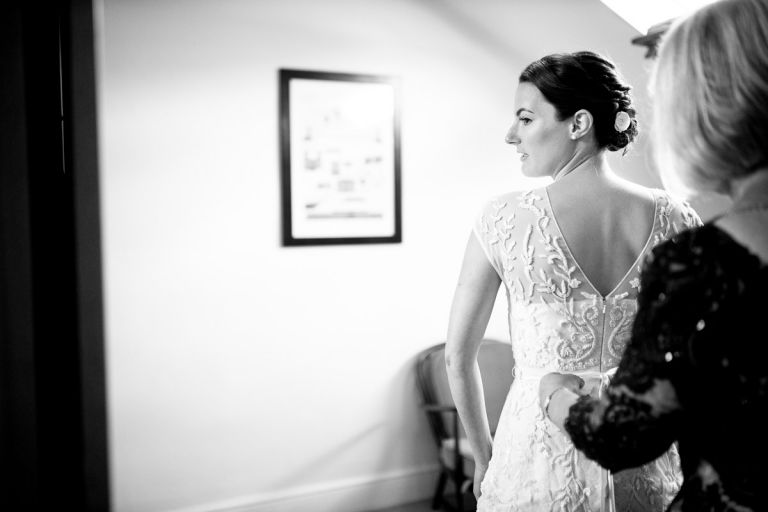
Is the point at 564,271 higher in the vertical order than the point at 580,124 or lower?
lower

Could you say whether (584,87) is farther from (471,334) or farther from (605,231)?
(471,334)

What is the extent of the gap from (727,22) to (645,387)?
455 millimetres

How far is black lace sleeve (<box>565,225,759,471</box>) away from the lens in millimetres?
785

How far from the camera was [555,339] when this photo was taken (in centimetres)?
145

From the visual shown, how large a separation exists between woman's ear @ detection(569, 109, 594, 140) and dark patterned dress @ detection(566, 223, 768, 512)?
2.30 feet

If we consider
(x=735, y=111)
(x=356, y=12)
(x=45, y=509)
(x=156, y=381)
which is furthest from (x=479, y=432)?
(x=356, y=12)

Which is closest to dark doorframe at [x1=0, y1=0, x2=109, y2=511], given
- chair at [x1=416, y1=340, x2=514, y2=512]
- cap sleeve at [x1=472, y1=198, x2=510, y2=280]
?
cap sleeve at [x1=472, y1=198, x2=510, y2=280]

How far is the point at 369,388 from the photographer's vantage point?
3.43 metres

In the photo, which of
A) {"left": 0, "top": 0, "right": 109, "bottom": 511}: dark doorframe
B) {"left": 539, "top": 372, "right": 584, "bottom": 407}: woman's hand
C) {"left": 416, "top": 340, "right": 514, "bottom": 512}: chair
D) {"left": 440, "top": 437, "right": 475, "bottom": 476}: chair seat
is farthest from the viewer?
{"left": 416, "top": 340, "right": 514, "bottom": 512}: chair

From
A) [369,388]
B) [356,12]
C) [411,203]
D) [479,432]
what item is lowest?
[369,388]

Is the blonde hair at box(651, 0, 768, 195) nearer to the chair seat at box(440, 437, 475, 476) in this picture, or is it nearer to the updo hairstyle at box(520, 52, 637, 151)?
the updo hairstyle at box(520, 52, 637, 151)

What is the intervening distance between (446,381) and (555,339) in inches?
82.4

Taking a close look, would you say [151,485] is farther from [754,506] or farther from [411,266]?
[754,506]

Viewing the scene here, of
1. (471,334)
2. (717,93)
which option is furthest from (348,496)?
(717,93)
